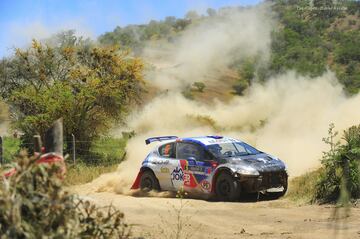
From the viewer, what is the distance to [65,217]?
484cm

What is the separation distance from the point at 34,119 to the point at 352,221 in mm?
17320

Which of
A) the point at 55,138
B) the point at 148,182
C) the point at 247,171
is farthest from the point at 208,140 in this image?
the point at 55,138

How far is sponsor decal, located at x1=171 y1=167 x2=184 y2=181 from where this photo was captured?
1518 centimetres

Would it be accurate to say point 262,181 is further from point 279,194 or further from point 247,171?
point 279,194

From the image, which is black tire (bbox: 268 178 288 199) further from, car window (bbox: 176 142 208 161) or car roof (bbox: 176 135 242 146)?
car window (bbox: 176 142 208 161)

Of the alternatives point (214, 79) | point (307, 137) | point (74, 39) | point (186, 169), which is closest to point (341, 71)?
point (214, 79)

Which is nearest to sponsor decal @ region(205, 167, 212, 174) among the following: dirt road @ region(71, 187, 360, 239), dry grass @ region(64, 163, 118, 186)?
dirt road @ region(71, 187, 360, 239)

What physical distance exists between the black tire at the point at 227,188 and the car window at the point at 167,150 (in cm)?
168

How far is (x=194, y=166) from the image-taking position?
14.9m

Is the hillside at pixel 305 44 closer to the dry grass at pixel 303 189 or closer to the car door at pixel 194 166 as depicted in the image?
the dry grass at pixel 303 189

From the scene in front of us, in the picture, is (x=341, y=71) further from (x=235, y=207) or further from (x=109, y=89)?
(x=235, y=207)

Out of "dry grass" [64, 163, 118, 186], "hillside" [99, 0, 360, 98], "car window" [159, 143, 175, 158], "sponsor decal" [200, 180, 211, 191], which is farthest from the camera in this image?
"hillside" [99, 0, 360, 98]

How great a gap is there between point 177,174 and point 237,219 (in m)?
3.65

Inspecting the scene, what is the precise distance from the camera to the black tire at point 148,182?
51.9 ft
